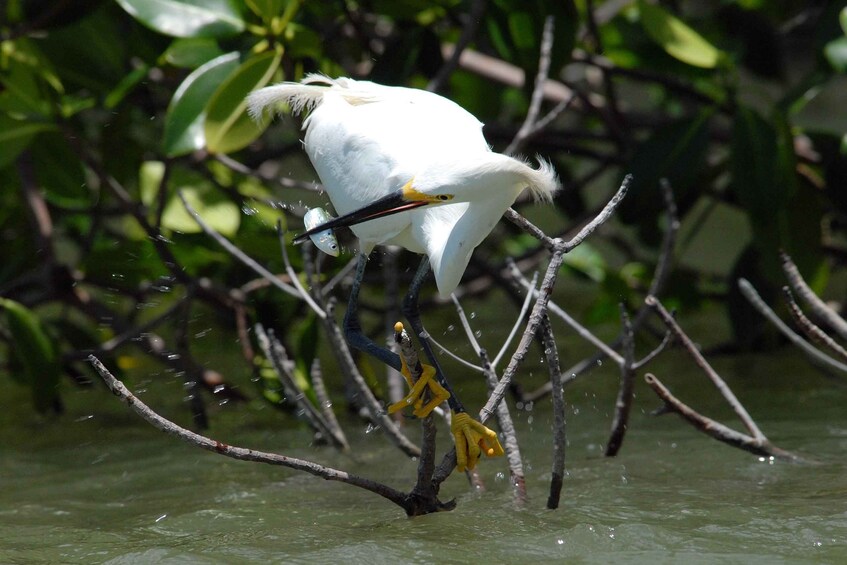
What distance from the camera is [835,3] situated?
11.8 feet

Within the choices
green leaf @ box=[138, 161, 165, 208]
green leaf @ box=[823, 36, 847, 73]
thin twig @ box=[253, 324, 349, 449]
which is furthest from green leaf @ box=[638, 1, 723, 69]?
green leaf @ box=[138, 161, 165, 208]

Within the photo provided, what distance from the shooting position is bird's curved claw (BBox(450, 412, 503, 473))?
228 centimetres

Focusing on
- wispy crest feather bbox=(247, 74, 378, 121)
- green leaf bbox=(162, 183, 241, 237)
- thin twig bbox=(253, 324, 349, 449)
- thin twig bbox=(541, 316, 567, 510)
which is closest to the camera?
thin twig bbox=(541, 316, 567, 510)

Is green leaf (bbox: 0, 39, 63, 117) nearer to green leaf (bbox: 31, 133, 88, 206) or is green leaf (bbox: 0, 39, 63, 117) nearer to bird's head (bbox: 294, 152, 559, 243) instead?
green leaf (bbox: 31, 133, 88, 206)

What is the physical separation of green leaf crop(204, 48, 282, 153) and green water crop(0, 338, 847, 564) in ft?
3.11

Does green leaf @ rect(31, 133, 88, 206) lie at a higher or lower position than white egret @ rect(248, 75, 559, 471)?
lower

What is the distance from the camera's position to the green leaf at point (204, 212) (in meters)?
3.41

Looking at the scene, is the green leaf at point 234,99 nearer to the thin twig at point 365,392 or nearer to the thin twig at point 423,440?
the thin twig at point 365,392

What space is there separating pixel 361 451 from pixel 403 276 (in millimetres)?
1009

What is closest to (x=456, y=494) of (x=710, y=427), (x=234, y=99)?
(x=710, y=427)

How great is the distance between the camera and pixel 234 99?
287 cm

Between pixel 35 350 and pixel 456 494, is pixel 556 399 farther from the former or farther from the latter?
pixel 35 350

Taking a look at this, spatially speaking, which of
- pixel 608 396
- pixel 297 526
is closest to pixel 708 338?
pixel 608 396

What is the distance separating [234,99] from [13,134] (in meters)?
0.78
